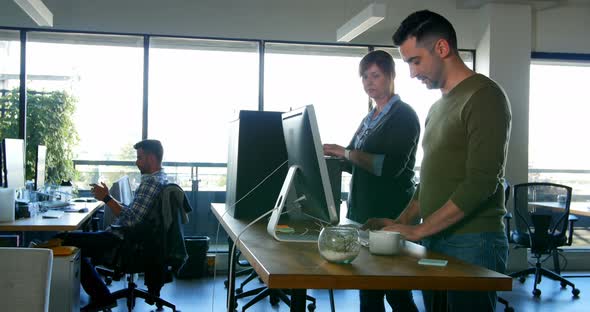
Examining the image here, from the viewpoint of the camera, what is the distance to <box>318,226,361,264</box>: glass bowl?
1.51m

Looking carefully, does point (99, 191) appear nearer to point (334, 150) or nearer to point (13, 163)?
point (13, 163)

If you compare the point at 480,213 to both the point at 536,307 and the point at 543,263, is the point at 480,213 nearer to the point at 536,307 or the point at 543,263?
the point at 536,307

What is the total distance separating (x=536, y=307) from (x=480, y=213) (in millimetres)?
3398

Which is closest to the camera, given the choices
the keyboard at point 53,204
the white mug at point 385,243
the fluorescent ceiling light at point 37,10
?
the white mug at point 385,243

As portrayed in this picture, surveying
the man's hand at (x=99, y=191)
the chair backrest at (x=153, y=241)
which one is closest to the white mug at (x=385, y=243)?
the chair backrest at (x=153, y=241)

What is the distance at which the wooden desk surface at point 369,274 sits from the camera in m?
1.36

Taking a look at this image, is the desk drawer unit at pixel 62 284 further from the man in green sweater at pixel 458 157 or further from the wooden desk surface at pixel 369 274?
the man in green sweater at pixel 458 157

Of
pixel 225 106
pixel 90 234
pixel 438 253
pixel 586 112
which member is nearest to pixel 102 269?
pixel 90 234

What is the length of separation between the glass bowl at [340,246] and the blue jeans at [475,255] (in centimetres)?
26

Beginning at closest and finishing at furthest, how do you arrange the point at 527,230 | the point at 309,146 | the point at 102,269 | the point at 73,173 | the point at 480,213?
the point at 480,213, the point at 309,146, the point at 102,269, the point at 527,230, the point at 73,173

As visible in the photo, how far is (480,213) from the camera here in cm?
167

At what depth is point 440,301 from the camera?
1.52 m

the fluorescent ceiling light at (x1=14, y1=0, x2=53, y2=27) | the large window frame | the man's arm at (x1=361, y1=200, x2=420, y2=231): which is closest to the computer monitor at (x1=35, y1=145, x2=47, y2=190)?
the large window frame

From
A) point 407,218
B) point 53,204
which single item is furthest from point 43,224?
point 407,218
